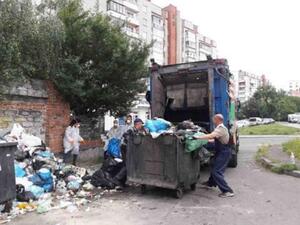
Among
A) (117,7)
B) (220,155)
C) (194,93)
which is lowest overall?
(220,155)

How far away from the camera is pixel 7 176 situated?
5.91 meters

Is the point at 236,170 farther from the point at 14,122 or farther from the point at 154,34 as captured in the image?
the point at 154,34

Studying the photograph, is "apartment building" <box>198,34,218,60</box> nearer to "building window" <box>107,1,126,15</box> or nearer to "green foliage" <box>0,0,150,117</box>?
"building window" <box>107,1,126,15</box>

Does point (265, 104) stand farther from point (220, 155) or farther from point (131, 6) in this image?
point (220, 155)

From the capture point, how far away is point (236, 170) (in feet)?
34.3

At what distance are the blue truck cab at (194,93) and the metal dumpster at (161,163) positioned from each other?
7.26 feet

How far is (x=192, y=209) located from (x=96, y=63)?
6.52 metres

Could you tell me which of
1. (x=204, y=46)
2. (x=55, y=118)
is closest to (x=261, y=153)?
(x=55, y=118)

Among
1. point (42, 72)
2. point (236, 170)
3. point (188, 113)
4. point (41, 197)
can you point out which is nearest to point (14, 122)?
point (42, 72)

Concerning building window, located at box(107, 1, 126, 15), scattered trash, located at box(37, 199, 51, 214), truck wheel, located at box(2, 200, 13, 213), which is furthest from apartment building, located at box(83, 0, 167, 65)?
truck wheel, located at box(2, 200, 13, 213)

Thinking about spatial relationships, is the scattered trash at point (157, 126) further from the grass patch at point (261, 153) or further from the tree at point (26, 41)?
the grass patch at point (261, 153)

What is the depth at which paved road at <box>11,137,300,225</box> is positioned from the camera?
554 cm

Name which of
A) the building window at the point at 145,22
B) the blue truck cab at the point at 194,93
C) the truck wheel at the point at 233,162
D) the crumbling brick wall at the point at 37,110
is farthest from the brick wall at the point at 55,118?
the building window at the point at 145,22

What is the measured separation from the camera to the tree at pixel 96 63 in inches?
422
